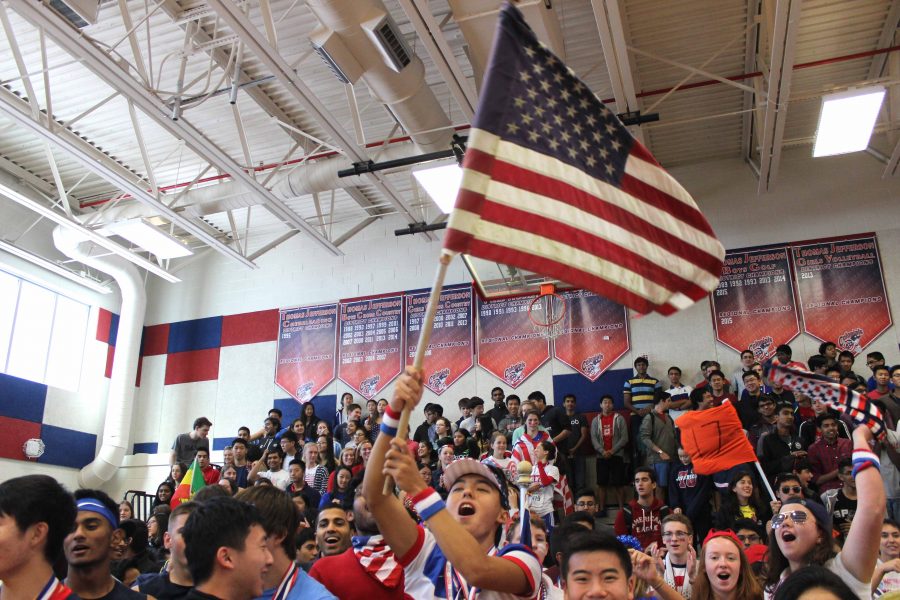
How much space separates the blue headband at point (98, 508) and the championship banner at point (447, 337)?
9.89 meters

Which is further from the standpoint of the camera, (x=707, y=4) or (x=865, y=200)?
(x=865, y=200)

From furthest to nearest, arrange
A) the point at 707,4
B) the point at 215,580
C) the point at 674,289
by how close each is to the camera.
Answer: the point at 707,4 < the point at 674,289 < the point at 215,580

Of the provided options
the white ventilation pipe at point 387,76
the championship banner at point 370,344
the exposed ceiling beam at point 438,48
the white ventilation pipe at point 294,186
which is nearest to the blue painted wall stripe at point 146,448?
the championship banner at point 370,344

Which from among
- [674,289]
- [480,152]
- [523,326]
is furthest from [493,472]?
[523,326]

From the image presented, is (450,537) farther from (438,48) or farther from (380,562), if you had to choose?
(438,48)

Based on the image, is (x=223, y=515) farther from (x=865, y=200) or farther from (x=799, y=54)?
(x=865, y=200)

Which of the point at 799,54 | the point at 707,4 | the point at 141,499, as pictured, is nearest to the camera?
the point at 707,4

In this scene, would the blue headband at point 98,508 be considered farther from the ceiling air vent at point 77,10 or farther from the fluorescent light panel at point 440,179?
the fluorescent light panel at point 440,179

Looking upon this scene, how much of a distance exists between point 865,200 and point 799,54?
291 cm

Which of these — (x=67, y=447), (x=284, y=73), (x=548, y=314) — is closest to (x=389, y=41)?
(x=284, y=73)

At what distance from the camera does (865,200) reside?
12.1 m

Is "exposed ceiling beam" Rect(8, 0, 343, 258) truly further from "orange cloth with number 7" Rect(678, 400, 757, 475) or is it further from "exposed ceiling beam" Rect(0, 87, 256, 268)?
"orange cloth with number 7" Rect(678, 400, 757, 475)

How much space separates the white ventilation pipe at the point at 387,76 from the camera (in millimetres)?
7457

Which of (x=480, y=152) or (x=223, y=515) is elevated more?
(x=480, y=152)
